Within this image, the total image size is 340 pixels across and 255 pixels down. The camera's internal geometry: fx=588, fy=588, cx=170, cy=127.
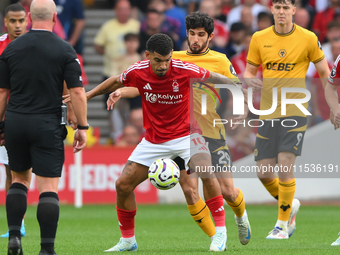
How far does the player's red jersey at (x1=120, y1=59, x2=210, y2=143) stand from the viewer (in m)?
5.81

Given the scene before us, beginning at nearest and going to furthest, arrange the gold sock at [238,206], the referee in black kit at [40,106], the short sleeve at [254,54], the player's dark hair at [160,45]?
the referee in black kit at [40,106] < the player's dark hair at [160,45] < the gold sock at [238,206] < the short sleeve at [254,54]

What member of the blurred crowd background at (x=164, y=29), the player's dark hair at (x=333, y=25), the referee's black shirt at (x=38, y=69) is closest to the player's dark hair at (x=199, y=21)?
the referee's black shirt at (x=38, y=69)

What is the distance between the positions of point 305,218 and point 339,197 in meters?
2.23

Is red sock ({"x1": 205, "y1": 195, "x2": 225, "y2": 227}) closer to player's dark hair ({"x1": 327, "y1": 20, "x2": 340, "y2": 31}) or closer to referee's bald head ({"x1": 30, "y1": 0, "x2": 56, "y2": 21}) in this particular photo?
referee's bald head ({"x1": 30, "y1": 0, "x2": 56, "y2": 21})

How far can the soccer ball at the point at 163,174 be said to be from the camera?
5.62 metres

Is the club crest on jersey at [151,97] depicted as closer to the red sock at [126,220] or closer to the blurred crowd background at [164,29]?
the red sock at [126,220]

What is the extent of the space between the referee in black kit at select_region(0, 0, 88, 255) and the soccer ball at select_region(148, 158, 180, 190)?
37.8 inches

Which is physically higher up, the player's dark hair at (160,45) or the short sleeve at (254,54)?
the player's dark hair at (160,45)

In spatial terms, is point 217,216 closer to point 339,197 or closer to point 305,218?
point 305,218

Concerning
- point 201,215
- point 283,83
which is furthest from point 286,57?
point 201,215

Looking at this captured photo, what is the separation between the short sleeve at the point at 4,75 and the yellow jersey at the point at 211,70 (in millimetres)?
2109

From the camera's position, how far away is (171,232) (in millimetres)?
7891

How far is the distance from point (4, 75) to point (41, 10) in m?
0.64

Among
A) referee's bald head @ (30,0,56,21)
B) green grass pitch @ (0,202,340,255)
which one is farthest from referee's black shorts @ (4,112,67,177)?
green grass pitch @ (0,202,340,255)
